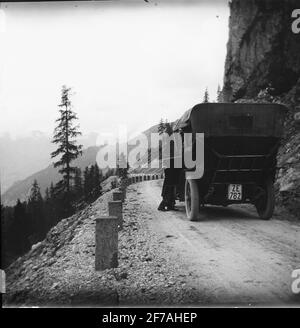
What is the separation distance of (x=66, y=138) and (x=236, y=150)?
377cm

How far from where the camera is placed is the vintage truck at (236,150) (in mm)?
7316

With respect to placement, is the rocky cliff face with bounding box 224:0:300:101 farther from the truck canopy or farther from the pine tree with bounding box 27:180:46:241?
the pine tree with bounding box 27:180:46:241

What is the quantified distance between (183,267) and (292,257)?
173cm

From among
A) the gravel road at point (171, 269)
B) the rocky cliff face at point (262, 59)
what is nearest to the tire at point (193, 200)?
the gravel road at point (171, 269)

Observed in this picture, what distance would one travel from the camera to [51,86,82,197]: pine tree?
593 centimetres

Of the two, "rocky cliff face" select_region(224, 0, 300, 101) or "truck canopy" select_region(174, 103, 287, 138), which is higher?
"rocky cliff face" select_region(224, 0, 300, 101)

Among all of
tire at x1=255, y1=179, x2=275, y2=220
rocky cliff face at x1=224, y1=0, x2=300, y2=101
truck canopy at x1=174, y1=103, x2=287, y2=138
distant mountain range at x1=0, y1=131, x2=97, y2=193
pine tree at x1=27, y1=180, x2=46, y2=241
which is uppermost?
rocky cliff face at x1=224, y1=0, x2=300, y2=101

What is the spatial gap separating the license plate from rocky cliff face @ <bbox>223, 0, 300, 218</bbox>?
6.94ft

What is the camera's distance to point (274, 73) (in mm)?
15383

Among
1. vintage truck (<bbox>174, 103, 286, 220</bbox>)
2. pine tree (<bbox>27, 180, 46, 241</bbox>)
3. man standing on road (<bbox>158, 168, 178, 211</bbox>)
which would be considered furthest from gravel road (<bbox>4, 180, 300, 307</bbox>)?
pine tree (<bbox>27, 180, 46, 241</bbox>)

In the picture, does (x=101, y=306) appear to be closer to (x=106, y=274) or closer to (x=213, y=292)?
(x=106, y=274)

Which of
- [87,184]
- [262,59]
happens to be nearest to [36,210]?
[87,184]

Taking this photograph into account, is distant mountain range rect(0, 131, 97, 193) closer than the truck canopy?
Yes

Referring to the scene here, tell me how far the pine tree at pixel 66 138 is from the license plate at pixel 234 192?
3625mm
